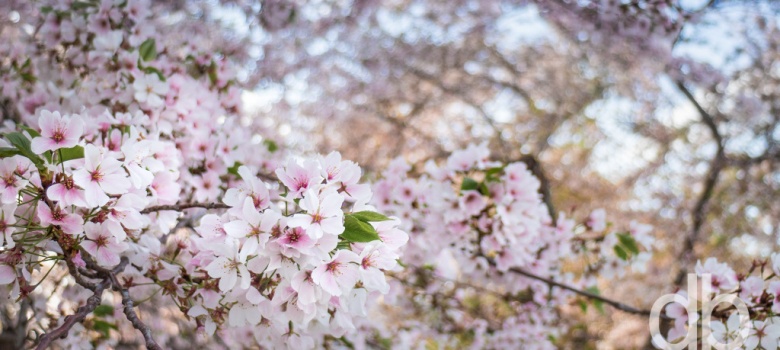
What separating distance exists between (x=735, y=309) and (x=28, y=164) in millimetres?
1930

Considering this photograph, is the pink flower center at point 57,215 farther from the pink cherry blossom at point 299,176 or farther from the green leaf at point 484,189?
the green leaf at point 484,189

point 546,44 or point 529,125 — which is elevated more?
point 546,44

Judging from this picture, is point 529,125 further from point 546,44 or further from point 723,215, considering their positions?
point 723,215

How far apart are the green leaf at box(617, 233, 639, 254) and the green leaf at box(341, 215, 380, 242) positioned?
1547 mm

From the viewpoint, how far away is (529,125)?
7168 millimetres

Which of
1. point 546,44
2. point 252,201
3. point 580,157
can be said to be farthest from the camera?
point 580,157

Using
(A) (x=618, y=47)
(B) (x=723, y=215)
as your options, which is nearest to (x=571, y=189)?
(B) (x=723, y=215)

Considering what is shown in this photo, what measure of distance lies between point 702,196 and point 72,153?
5429mm

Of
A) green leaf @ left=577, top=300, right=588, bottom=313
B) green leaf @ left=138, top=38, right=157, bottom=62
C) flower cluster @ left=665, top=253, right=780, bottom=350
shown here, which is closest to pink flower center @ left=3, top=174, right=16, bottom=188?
green leaf @ left=138, top=38, right=157, bottom=62

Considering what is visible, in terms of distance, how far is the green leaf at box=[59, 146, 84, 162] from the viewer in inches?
47.3

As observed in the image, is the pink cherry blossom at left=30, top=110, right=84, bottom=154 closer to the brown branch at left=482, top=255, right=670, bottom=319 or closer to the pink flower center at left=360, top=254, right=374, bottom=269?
the pink flower center at left=360, top=254, right=374, bottom=269

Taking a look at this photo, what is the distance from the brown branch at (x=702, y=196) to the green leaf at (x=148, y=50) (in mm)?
4457

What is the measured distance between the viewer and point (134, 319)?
1153 millimetres

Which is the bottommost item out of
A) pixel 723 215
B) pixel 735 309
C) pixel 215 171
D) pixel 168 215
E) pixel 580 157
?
pixel 580 157
